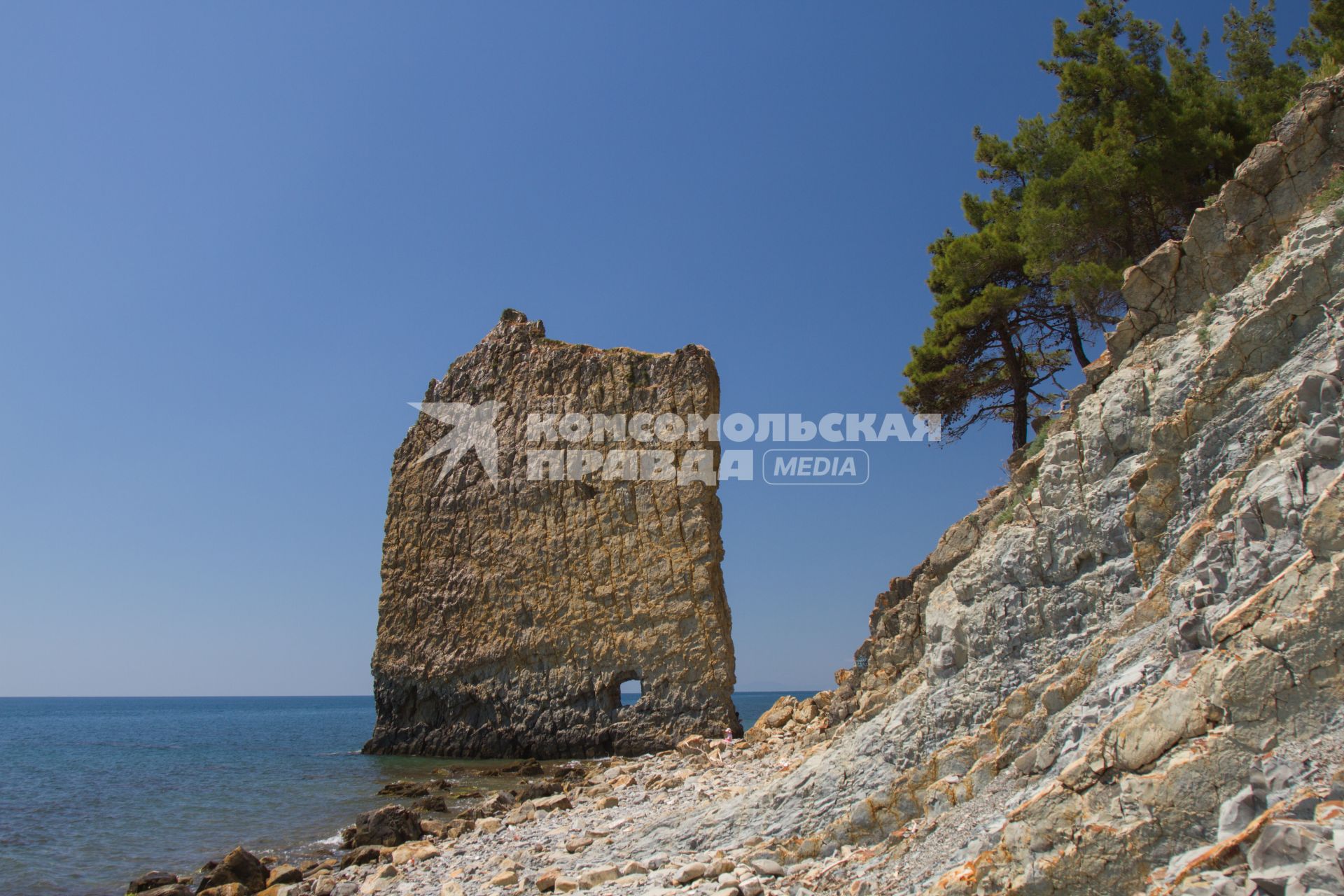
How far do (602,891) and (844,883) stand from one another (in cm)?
227

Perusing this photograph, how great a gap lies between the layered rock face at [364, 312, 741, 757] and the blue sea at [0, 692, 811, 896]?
Result: 226cm

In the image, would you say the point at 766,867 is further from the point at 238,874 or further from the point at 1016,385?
the point at 1016,385

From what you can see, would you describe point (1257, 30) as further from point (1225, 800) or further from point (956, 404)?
point (1225, 800)

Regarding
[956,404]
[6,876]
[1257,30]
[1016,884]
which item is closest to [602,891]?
[1016,884]

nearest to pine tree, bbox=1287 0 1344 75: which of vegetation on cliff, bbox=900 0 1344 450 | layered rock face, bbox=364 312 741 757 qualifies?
vegetation on cliff, bbox=900 0 1344 450

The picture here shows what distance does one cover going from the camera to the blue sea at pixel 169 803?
13.0 m

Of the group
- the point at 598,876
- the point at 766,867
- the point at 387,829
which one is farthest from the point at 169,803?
the point at 766,867

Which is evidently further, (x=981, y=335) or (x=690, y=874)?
(x=981, y=335)

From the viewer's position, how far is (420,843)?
11.5m

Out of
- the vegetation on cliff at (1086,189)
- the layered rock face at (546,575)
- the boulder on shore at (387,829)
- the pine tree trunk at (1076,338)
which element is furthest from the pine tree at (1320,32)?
the boulder on shore at (387,829)

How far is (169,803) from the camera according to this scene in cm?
1881

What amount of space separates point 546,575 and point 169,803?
9.85m

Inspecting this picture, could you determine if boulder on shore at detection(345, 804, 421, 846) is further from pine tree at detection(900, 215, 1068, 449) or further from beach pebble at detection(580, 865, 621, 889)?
pine tree at detection(900, 215, 1068, 449)

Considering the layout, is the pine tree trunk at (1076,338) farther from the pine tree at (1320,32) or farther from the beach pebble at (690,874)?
the beach pebble at (690,874)
